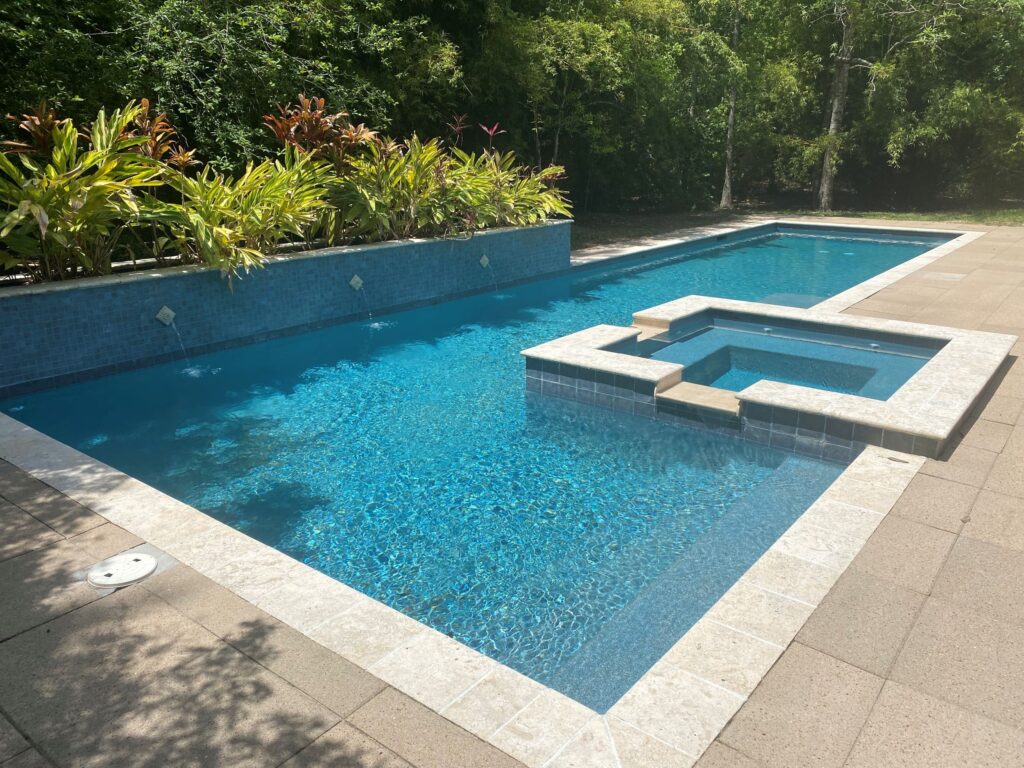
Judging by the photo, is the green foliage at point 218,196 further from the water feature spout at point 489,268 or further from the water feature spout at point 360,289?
the water feature spout at point 360,289

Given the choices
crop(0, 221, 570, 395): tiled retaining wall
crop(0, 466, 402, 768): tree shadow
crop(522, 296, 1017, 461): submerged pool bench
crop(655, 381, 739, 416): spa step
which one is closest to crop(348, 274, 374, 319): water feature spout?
crop(0, 221, 570, 395): tiled retaining wall

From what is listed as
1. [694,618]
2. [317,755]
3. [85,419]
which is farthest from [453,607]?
[85,419]

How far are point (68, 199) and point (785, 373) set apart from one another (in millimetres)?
6719

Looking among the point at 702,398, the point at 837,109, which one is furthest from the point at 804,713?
the point at 837,109

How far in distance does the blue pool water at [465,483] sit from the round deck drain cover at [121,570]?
886 millimetres

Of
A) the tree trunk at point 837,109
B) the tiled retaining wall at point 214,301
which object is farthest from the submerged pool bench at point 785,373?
the tree trunk at point 837,109

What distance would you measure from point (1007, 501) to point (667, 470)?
1.98m

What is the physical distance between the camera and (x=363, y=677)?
2.77 m

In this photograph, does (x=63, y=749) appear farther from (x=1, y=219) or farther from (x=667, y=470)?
(x=1, y=219)

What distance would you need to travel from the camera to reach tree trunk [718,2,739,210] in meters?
19.1

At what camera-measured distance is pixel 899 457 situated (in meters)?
4.85

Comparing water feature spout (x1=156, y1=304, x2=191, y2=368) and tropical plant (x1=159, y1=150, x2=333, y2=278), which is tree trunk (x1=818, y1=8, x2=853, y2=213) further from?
water feature spout (x1=156, y1=304, x2=191, y2=368)

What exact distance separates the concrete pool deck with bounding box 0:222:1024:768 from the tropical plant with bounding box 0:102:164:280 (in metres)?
3.75

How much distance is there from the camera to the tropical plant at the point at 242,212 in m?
7.69
